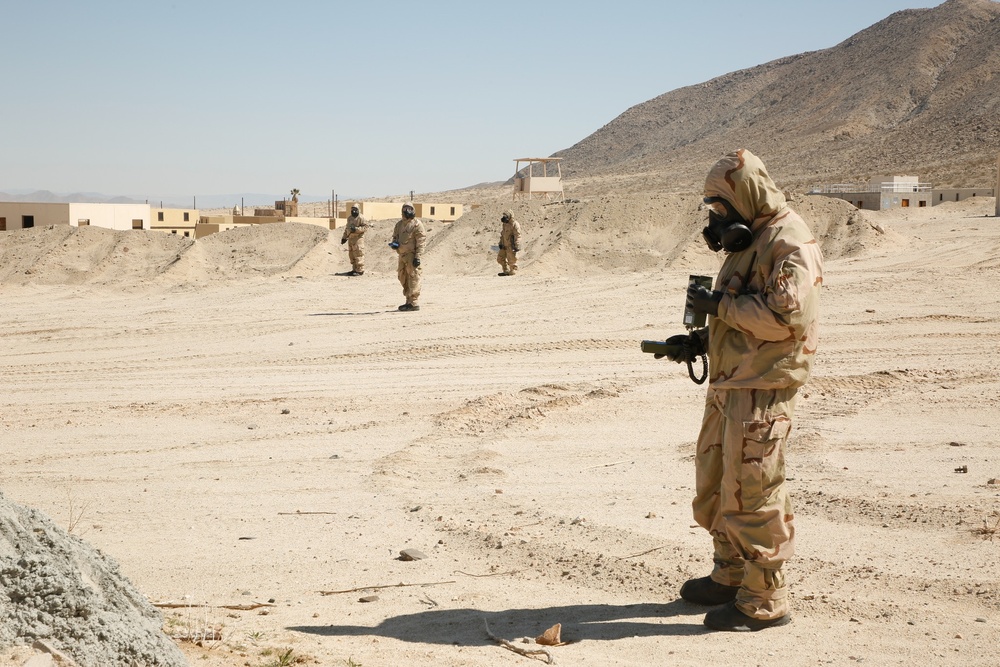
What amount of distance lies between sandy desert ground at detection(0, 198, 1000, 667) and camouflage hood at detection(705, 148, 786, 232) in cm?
183

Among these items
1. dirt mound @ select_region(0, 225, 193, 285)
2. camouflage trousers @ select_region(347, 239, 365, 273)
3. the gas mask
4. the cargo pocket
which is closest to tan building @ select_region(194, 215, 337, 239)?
dirt mound @ select_region(0, 225, 193, 285)

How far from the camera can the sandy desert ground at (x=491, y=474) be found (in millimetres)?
4641

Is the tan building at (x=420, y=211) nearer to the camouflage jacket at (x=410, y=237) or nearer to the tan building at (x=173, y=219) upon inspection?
the tan building at (x=173, y=219)

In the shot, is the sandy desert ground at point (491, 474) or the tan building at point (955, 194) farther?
the tan building at point (955, 194)

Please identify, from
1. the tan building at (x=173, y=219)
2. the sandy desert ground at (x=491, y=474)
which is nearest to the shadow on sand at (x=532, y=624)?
the sandy desert ground at (x=491, y=474)

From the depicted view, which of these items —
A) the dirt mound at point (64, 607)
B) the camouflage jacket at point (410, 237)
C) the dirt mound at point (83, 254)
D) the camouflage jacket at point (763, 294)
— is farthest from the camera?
the dirt mound at point (83, 254)

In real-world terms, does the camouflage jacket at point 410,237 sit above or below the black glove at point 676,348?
above

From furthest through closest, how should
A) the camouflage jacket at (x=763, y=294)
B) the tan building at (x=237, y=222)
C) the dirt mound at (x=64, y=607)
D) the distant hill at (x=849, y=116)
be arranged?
the distant hill at (x=849, y=116), the tan building at (x=237, y=222), the camouflage jacket at (x=763, y=294), the dirt mound at (x=64, y=607)

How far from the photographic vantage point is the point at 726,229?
15.0ft

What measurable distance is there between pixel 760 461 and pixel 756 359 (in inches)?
17.1

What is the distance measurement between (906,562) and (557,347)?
27.4 feet

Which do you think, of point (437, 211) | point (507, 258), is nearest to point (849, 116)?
point (437, 211)

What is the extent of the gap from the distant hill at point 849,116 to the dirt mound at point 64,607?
64.9 m

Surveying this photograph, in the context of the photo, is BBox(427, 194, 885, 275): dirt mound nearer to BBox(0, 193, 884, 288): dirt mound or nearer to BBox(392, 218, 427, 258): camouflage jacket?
BBox(0, 193, 884, 288): dirt mound
